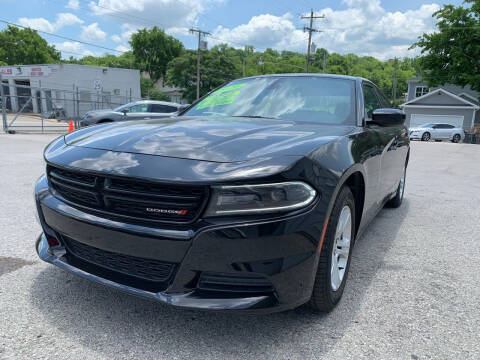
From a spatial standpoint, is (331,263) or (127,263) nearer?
(127,263)

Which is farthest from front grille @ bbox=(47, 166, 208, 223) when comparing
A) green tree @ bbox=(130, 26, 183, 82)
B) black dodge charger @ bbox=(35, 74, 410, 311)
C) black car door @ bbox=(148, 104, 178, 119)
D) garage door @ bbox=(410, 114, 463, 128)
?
green tree @ bbox=(130, 26, 183, 82)

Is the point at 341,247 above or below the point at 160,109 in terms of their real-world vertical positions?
below

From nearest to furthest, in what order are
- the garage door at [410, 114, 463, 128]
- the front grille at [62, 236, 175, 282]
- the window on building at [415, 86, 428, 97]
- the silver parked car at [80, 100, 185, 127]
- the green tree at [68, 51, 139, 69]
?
the front grille at [62, 236, 175, 282]
the silver parked car at [80, 100, 185, 127]
the garage door at [410, 114, 463, 128]
the window on building at [415, 86, 428, 97]
the green tree at [68, 51, 139, 69]

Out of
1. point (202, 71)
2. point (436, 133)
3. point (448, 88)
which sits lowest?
point (436, 133)

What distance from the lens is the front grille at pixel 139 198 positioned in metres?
Result: 1.74

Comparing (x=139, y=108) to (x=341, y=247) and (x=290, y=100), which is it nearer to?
(x=290, y=100)

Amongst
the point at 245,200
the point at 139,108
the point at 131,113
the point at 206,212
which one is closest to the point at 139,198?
the point at 206,212

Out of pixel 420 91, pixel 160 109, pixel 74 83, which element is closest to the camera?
pixel 160 109

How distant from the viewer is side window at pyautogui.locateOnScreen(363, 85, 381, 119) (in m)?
3.23

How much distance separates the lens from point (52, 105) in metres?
27.4

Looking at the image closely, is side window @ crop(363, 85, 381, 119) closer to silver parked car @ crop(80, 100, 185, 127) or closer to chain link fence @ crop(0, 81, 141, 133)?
silver parked car @ crop(80, 100, 185, 127)

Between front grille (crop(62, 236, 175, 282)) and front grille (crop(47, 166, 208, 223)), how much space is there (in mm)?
219

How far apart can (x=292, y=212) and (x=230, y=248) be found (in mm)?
330

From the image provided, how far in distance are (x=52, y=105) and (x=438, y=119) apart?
1349 inches
